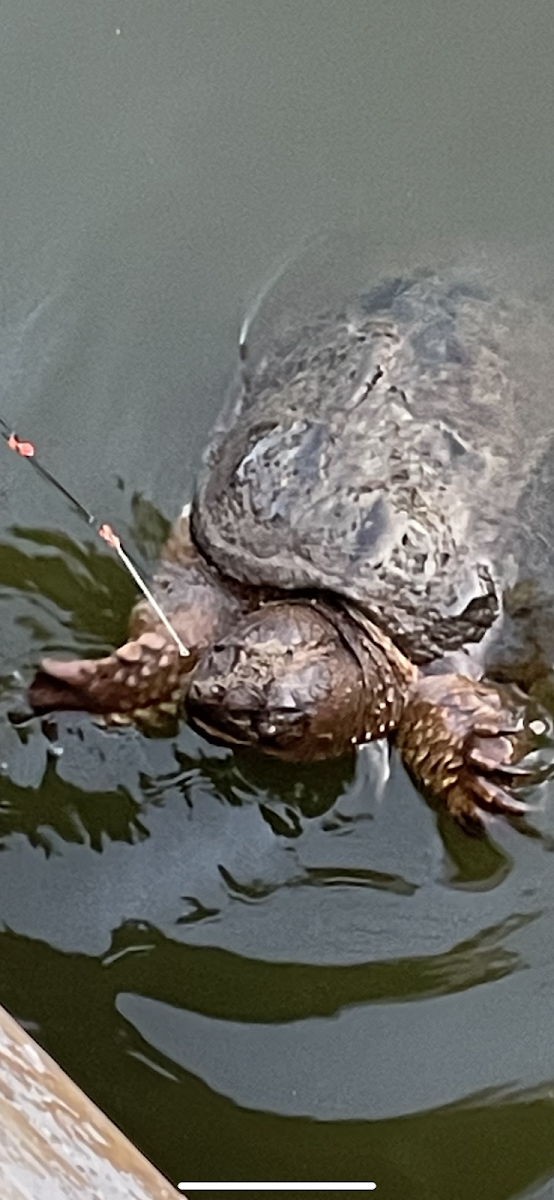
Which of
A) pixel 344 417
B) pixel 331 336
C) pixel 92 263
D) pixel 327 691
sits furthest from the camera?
pixel 92 263

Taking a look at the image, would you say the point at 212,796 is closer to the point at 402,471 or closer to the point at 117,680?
the point at 117,680

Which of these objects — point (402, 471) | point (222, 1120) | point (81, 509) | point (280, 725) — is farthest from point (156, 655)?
point (222, 1120)

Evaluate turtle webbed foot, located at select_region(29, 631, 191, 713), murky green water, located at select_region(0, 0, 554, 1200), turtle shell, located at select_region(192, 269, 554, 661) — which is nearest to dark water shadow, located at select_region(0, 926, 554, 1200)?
murky green water, located at select_region(0, 0, 554, 1200)

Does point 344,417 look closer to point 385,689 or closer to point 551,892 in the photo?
point 385,689

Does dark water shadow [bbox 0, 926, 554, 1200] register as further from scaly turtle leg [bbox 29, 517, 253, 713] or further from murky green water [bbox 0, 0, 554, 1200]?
scaly turtle leg [bbox 29, 517, 253, 713]

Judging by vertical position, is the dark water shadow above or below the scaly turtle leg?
below

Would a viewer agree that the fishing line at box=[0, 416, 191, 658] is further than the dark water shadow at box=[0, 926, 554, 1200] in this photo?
Yes

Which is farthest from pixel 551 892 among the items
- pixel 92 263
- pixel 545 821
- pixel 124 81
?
pixel 124 81
